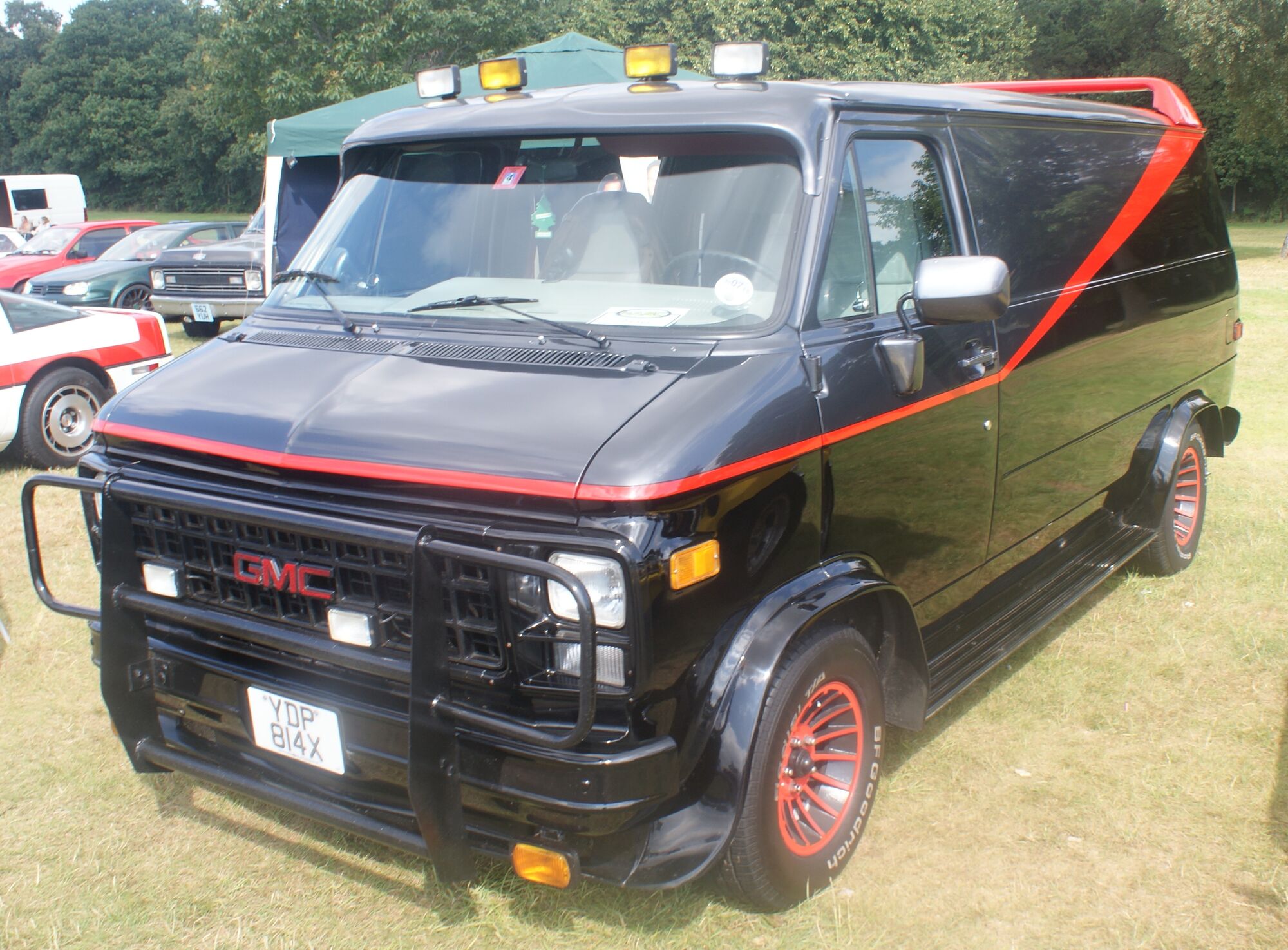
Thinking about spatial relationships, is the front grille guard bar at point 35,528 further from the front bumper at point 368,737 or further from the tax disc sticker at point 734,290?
the tax disc sticker at point 734,290

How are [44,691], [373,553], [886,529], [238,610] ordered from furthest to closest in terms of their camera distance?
[44,691] < [886,529] < [238,610] < [373,553]

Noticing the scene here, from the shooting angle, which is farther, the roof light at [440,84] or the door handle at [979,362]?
the roof light at [440,84]

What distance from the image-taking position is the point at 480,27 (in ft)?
119

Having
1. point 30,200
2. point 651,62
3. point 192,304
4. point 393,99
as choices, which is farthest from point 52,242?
point 651,62

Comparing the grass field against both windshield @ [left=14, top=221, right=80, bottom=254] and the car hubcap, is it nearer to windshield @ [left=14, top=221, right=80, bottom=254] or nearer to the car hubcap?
the car hubcap

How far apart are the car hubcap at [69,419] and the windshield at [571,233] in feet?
18.7

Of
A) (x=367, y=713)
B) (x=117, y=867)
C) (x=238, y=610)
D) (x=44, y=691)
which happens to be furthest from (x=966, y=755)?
(x=44, y=691)

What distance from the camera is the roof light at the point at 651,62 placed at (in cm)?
372

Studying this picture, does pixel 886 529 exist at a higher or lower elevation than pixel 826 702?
higher

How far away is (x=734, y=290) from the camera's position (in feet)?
10.6

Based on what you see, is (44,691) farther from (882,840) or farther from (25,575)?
(882,840)

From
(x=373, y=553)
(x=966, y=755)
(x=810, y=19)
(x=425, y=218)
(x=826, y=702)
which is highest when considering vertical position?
(x=810, y=19)

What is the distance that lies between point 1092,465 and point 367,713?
3.38 meters

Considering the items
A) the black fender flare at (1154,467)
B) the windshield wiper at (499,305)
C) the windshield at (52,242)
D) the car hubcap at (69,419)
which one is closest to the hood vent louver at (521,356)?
the windshield wiper at (499,305)
